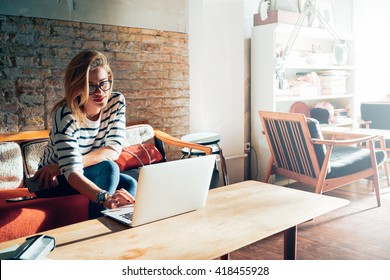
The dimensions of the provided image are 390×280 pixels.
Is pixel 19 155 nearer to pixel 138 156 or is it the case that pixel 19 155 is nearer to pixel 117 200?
pixel 138 156

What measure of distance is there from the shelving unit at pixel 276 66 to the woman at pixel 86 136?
2.28 m

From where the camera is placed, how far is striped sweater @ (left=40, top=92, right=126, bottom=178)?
1835 millimetres

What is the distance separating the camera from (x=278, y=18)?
13.3 feet

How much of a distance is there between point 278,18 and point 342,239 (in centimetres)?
226

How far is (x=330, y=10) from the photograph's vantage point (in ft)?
16.4

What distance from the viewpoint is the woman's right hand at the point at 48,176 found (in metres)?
2.04

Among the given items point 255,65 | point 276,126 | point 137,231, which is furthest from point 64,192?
point 255,65

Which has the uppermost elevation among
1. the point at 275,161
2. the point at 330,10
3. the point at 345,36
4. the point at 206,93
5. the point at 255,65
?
the point at 330,10

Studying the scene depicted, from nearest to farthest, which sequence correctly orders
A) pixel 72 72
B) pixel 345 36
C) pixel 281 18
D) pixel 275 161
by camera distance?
pixel 72 72, pixel 275 161, pixel 281 18, pixel 345 36

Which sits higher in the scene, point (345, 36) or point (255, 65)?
point (345, 36)

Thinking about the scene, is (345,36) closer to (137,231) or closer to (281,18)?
(281,18)

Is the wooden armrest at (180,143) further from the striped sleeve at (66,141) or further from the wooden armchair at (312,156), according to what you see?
the striped sleeve at (66,141)

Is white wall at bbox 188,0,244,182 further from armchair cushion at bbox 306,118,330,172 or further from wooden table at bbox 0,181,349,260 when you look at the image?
wooden table at bbox 0,181,349,260
